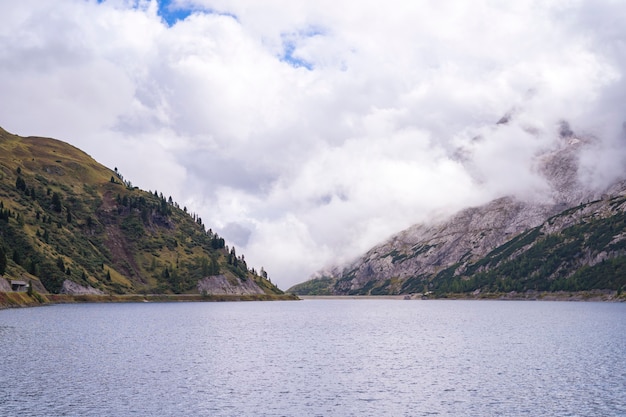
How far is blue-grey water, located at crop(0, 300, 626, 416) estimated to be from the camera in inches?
2584

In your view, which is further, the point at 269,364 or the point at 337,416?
the point at 269,364

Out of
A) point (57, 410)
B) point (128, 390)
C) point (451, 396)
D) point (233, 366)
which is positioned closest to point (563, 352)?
point (451, 396)

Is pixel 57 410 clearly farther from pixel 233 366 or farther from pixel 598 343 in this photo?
pixel 598 343

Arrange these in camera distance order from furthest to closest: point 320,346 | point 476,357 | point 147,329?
point 147,329, point 320,346, point 476,357

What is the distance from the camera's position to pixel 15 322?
6383 inches

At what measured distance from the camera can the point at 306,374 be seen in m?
87.6

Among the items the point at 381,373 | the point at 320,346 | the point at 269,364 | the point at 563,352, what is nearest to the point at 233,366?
the point at 269,364

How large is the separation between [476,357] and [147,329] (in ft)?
295

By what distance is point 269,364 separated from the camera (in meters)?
97.6

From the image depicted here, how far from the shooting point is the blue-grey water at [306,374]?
215 feet

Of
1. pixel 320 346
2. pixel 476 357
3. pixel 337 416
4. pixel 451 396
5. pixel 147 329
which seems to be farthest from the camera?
pixel 147 329

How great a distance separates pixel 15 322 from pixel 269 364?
97711 mm

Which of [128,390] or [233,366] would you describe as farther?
[233,366]

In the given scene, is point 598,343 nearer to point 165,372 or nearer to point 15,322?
point 165,372
